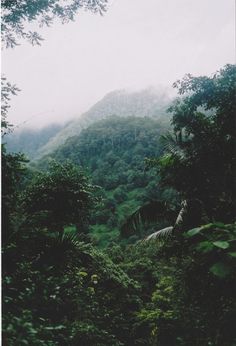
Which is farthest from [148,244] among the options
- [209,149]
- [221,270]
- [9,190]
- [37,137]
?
[37,137]

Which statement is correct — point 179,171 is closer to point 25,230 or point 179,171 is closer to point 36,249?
point 36,249

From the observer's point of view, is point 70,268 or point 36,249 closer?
point 36,249

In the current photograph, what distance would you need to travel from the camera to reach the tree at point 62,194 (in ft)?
33.6

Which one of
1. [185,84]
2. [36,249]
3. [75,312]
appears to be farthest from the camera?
[185,84]

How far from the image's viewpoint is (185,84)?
9.67 meters

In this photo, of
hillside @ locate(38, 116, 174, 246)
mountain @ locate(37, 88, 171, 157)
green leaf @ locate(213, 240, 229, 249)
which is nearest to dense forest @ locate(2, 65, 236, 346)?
green leaf @ locate(213, 240, 229, 249)

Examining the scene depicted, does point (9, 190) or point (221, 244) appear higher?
point (9, 190)

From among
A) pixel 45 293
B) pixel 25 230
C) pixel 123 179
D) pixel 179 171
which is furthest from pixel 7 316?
pixel 123 179

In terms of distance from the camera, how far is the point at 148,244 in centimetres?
1052

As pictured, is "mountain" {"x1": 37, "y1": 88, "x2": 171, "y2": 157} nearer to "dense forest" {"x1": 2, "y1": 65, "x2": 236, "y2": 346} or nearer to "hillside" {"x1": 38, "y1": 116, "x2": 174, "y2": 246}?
"hillside" {"x1": 38, "y1": 116, "x2": 174, "y2": 246}

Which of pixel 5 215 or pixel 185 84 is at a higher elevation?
pixel 185 84

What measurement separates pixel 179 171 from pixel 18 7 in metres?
5.22

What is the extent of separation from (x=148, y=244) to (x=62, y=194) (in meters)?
2.56

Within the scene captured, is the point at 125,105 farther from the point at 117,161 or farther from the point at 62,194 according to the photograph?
the point at 62,194
